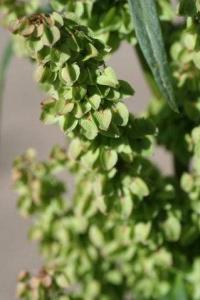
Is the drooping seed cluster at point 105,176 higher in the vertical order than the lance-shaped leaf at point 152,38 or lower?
lower

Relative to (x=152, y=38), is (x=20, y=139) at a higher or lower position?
lower

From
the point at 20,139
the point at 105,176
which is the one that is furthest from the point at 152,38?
the point at 20,139

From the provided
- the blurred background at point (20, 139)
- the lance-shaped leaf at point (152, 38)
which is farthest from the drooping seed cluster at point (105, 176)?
the blurred background at point (20, 139)

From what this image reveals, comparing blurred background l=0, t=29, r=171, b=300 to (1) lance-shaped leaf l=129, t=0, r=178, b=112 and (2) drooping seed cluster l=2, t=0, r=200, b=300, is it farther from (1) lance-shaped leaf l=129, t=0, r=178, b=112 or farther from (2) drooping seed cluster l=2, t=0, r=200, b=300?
(1) lance-shaped leaf l=129, t=0, r=178, b=112

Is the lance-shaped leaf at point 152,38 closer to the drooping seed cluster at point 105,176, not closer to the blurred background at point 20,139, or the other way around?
the drooping seed cluster at point 105,176

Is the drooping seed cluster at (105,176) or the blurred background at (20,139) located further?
the blurred background at (20,139)

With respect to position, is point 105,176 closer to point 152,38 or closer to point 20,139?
point 152,38

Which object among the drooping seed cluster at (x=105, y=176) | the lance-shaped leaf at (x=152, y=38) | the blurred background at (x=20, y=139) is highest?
the lance-shaped leaf at (x=152, y=38)
